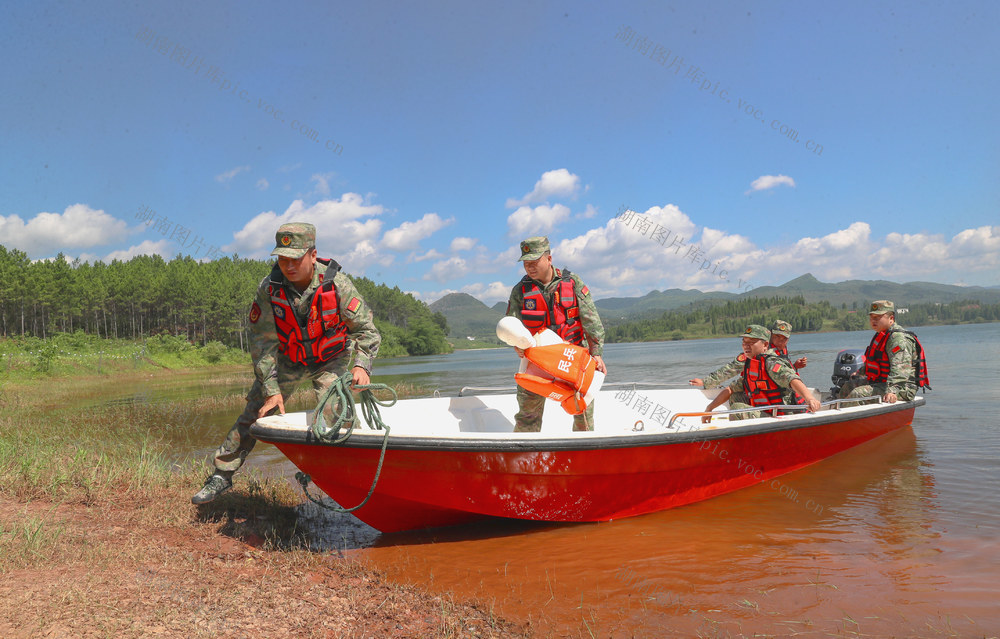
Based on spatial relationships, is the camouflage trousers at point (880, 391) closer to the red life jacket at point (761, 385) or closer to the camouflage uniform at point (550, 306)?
the red life jacket at point (761, 385)

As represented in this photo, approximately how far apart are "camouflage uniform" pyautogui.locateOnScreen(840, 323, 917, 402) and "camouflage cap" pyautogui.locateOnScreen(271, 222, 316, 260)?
7322mm

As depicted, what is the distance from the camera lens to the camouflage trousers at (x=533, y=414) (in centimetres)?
489

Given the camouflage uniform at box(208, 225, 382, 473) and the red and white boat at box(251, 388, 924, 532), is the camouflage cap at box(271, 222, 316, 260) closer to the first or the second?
the camouflage uniform at box(208, 225, 382, 473)

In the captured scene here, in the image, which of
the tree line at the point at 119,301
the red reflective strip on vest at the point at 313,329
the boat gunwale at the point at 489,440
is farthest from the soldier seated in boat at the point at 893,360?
the tree line at the point at 119,301

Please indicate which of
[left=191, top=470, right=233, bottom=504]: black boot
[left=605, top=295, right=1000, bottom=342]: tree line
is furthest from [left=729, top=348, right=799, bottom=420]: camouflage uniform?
[left=605, top=295, right=1000, bottom=342]: tree line

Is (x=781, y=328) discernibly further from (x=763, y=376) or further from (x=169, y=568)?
(x=169, y=568)

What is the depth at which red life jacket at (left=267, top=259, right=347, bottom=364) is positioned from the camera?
4.27 metres

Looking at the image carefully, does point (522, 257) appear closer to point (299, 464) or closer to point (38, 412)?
point (299, 464)

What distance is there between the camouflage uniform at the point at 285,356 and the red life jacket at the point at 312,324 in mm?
34

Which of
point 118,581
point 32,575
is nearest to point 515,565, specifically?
point 118,581

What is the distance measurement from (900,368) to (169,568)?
8459 mm

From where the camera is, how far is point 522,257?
4.89 m

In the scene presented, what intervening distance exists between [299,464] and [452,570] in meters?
1.36

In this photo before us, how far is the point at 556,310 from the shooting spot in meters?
5.04
